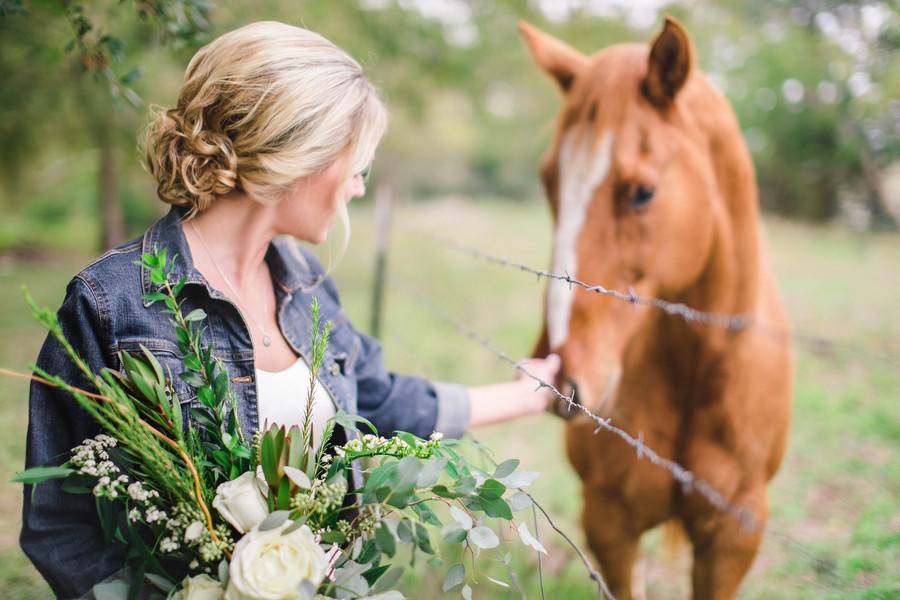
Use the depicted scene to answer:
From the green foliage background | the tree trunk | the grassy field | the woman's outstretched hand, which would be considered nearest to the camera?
the woman's outstretched hand

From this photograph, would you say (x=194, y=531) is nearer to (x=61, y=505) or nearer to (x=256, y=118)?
(x=61, y=505)

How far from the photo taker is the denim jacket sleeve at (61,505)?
3.68 ft

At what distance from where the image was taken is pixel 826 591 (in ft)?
7.19

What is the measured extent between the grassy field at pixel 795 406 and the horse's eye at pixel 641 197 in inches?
23.4

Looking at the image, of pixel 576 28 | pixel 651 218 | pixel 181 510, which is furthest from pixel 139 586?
pixel 576 28

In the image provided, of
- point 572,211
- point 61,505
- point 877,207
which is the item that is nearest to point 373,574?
point 61,505

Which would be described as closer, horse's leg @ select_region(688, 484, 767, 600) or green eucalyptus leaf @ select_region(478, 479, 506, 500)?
green eucalyptus leaf @ select_region(478, 479, 506, 500)

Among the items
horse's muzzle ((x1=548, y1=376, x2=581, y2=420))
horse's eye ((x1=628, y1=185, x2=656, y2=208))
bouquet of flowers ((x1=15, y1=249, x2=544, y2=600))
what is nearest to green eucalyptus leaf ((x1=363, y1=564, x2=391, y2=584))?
bouquet of flowers ((x1=15, y1=249, x2=544, y2=600))

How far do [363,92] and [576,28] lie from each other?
19.2ft

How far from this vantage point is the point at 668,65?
174 centimetres

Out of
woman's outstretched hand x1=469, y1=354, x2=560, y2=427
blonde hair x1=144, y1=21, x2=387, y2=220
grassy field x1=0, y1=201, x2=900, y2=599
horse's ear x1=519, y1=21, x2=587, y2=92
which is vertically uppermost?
horse's ear x1=519, y1=21, x2=587, y2=92

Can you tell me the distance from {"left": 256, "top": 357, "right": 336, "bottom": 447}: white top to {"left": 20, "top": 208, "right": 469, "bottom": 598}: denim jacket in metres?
0.03

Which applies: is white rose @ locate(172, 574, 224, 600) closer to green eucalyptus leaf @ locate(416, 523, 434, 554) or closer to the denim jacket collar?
green eucalyptus leaf @ locate(416, 523, 434, 554)

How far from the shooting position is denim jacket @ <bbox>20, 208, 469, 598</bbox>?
1129mm
